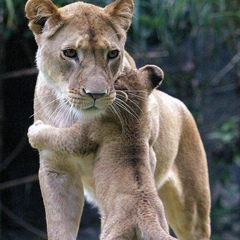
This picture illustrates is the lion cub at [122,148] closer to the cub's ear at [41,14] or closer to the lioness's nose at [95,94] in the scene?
the lioness's nose at [95,94]

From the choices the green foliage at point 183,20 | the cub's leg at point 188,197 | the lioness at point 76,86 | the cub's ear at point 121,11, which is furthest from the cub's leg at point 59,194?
the green foliage at point 183,20

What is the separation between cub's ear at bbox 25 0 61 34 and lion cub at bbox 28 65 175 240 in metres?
0.37

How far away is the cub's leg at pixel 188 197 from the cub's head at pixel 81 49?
1.15 metres

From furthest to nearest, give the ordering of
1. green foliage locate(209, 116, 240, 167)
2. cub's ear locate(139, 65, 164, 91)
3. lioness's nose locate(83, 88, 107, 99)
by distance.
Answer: green foliage locate(209, 116, 240, 167) < cub's ear locate(139, 65, 164, 91) < lioness's nose locate(83, 88, 107, 99)

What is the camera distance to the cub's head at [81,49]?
12.2ft

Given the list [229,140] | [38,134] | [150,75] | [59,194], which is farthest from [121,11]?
[229,140]

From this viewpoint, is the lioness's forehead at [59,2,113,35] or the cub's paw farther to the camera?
the cub's paw

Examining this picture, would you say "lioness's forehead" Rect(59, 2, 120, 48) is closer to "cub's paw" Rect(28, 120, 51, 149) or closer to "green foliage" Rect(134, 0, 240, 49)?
"cub's paw" Rect(28, 120, 51, 149)

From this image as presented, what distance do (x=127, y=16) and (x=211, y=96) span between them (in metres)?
3.85

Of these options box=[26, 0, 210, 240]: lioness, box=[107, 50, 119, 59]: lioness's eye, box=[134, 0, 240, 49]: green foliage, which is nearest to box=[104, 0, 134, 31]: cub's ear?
box=[26, 0, 210, 240]: lioness

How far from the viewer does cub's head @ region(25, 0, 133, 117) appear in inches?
147

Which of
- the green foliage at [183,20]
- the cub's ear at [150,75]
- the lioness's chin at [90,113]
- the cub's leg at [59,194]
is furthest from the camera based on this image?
the green foliage at [183,20]

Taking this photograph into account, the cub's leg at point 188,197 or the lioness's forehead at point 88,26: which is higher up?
the lioness's forehead at point 88,26

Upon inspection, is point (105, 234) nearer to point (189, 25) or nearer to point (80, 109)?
point (80, 109)
